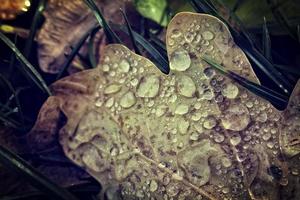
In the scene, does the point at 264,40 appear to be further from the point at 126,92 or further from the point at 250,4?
the point at 126,92

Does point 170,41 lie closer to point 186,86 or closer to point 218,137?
point 186,86

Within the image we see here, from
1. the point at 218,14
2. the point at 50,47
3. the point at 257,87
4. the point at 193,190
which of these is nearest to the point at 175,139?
the point at 193,190

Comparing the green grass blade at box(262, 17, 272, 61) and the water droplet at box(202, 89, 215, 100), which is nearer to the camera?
the water droplet at box(202, 89, 215, 100)

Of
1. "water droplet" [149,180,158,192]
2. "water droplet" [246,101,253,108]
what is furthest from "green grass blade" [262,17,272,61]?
"water droplet" [149,180,158,192]

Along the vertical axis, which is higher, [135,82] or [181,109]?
[135,82]

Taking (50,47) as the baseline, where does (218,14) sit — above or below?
below

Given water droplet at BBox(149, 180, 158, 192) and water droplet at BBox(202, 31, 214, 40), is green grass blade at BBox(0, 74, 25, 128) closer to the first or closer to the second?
water droplet at BBox(149, 180, 158, 192)

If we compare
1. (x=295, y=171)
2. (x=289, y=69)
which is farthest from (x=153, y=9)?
(x=295, y=171)
